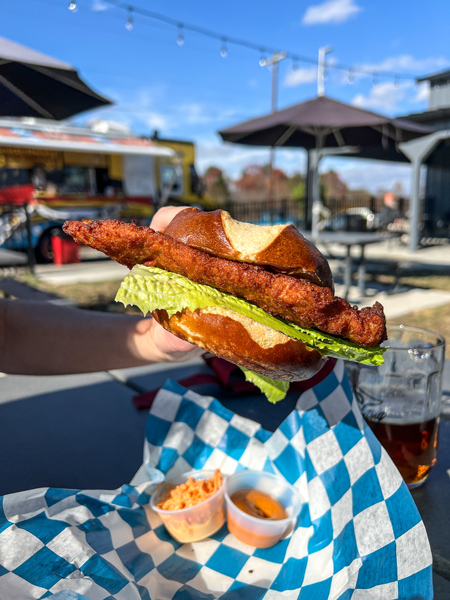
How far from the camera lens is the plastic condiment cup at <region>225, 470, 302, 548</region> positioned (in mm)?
1010

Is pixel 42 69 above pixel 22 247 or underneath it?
above

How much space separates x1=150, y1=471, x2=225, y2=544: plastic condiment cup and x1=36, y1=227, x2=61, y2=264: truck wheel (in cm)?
1016

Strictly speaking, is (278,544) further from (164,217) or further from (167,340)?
(164,217)

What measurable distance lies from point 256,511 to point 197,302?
21.3 inches

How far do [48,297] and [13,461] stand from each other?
10.5 ft

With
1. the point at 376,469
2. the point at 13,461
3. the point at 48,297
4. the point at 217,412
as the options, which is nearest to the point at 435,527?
the point at 376,469

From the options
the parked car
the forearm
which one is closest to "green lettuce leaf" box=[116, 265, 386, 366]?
the forearm

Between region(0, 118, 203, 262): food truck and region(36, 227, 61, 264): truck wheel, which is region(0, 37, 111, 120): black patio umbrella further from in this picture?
region(36, 227, 61, 264): truck wheel

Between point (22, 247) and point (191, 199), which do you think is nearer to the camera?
point (22, 247)

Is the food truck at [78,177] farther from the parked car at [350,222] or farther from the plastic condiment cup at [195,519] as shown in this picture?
the plastic condiment cup at [195,519]

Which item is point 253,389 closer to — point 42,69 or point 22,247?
point 42,69

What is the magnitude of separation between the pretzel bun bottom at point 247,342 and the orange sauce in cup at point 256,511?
35 centimetres

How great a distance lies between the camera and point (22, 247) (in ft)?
34.8

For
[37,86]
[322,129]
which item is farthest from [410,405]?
[322,129]
